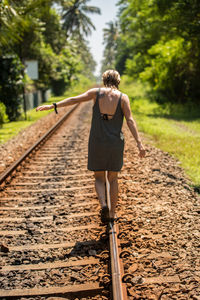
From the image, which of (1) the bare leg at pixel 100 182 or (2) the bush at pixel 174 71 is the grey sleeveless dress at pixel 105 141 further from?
(2) the bush at pixel 174 71

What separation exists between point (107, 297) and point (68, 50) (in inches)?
1351

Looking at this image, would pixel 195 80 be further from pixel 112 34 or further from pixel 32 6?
pixel 112 34

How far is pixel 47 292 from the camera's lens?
298 cm

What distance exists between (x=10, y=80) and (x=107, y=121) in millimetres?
13022

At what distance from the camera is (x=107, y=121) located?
3.73 m

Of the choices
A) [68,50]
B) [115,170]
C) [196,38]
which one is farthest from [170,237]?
[68,50]

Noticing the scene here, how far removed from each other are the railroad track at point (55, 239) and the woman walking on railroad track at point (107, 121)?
552 millimetres

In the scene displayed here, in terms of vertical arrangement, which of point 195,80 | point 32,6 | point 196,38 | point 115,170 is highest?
point 32,6

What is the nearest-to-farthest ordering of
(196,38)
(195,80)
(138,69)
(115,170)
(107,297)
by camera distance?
(107,297) → (115,170) → (196,38) → (195,80) → (138,69)

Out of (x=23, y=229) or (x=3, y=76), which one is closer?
(x=23, y=229)

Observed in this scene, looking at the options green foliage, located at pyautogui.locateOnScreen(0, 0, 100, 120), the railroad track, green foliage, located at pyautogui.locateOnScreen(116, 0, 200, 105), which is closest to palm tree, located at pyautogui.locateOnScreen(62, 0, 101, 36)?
green foliage, located at pyautogui.locateOnScreen(0, 0, 100, 120)

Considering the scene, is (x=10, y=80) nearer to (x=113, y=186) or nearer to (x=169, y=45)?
(x=169, y=45)

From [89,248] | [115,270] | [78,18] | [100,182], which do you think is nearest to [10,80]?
[100,182]

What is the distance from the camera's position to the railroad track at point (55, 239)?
3.06 m
